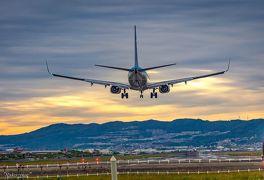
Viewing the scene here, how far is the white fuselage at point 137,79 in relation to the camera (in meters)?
158

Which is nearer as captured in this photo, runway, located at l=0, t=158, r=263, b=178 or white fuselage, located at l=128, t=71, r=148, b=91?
runway, located at l=0, t=158, r=263, b=178

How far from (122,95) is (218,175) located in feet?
144

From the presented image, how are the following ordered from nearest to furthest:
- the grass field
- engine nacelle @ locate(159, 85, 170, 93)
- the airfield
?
1. the grass field
2. the airfield
3. engine nacelle @ locate(159, 85, 170, 93)

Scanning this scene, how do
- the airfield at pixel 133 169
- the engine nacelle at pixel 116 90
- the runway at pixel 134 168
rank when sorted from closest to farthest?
the airfield at pixel 133 169, the runway at pixel 134 168, the engine nacelle at pixel 116 90

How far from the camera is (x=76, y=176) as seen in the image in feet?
431


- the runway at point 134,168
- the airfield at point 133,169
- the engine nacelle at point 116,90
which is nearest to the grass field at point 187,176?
the airfield at point 133,169

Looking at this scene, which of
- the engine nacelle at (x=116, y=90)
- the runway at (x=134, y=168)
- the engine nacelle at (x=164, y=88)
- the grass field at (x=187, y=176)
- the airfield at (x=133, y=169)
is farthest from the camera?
the engine nacelle at (x=116, y=90)

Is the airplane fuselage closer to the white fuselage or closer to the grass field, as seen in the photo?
→ the white fuselage

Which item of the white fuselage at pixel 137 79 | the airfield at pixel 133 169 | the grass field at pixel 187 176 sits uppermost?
the white fuselage at pixel 137 79

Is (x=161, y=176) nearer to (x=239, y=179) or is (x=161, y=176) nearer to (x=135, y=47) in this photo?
(x=239, y=179)

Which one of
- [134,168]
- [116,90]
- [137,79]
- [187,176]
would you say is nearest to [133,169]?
[134,168]

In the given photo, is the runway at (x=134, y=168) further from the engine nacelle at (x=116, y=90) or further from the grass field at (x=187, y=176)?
the engine nacelle at (x=116, y=90)

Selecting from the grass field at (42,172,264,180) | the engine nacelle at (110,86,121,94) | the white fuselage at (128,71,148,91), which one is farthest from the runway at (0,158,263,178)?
the white fuselage at (128,71,148,91)

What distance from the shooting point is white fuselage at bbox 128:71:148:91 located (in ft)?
517
